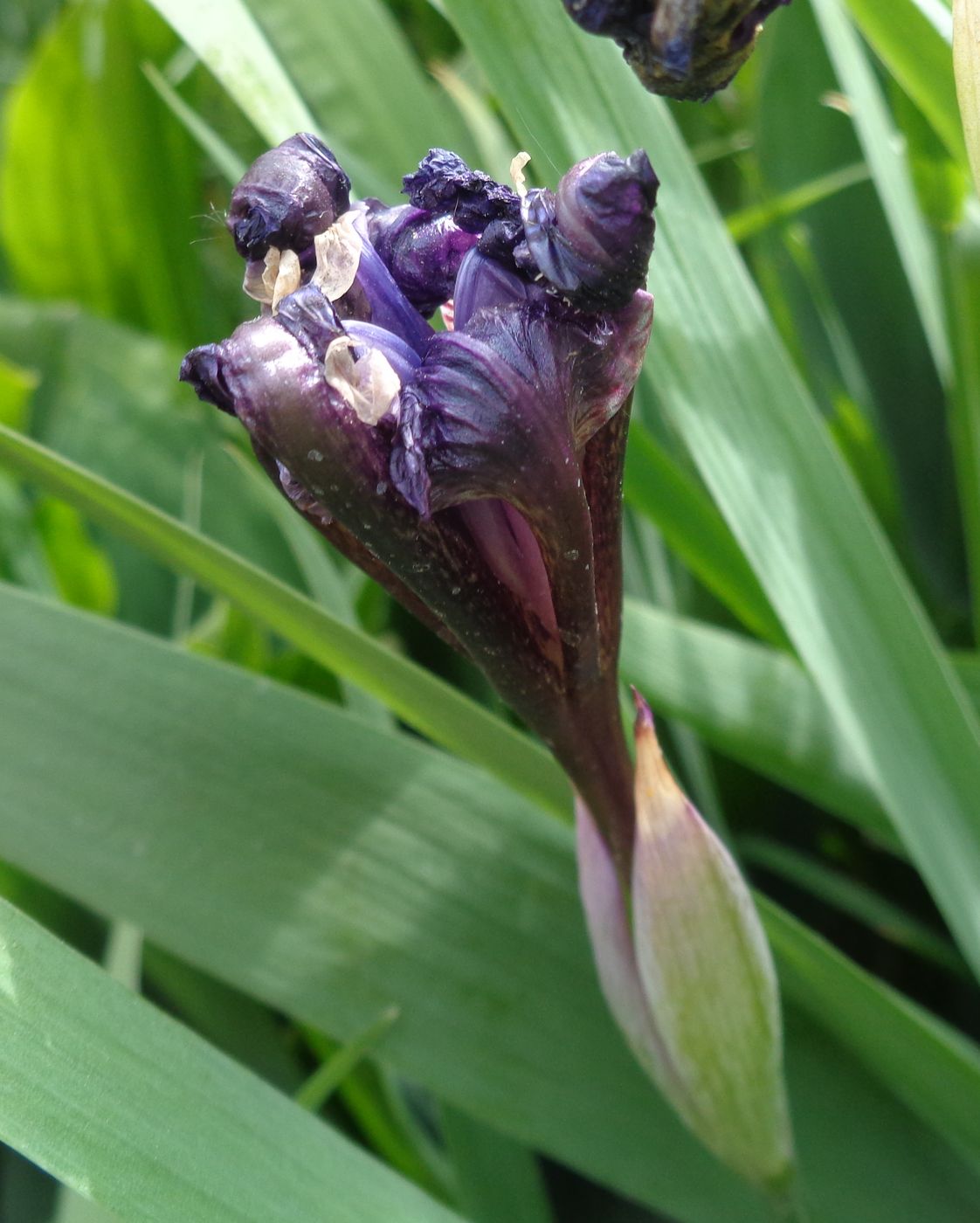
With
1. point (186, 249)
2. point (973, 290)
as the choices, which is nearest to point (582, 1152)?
point (973, 290)

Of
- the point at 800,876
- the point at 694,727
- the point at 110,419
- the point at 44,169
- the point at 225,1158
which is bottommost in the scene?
the point at 800,876

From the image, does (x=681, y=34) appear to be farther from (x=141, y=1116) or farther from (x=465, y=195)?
(x=141, y=1116)

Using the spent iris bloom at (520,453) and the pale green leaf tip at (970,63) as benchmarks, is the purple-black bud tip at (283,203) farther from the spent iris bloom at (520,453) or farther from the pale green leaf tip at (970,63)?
the pale green leaf tip at (970,63)

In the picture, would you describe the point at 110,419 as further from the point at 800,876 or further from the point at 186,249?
the point at 800,876

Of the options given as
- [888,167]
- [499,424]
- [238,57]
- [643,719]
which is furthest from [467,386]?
[888,167]

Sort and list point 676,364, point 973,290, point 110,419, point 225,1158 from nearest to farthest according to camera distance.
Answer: point 225,1158
point 676,364
point 973,290
point 110,419

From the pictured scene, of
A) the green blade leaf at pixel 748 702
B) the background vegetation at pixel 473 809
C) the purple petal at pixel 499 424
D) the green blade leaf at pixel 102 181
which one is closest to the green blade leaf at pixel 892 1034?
the background vegetation at pixel 473 809

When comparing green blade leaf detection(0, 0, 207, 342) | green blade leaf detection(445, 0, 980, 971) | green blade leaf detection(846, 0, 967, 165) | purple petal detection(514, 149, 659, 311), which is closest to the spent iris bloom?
purple petal detection(514, 149, 659, 311)

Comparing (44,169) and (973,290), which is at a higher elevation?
(44,169)

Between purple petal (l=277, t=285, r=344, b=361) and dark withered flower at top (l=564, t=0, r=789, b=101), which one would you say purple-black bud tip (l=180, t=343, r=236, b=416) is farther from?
dark withered flower at top (l=564, t=0, r=789, b=101)
